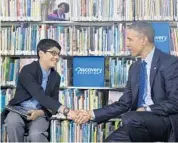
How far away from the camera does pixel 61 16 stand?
13.6ft

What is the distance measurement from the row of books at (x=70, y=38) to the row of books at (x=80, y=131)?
0.70 metres

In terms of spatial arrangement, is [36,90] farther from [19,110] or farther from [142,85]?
[142,85]

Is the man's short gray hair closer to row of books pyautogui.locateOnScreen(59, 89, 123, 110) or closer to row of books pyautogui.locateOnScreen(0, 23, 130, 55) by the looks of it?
row of books pyautogui.locateOnScreen(0, 23, 130, 55)

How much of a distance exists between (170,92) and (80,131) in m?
1.35

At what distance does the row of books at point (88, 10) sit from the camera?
4.00m

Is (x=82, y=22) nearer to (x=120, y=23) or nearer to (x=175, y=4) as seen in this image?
(x=120, y=23)

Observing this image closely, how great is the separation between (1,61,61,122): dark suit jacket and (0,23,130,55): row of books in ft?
2.01

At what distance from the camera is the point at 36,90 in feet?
11.0

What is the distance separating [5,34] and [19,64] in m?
0.33

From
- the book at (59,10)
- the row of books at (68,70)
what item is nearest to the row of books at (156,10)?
the row of books at (68,70)

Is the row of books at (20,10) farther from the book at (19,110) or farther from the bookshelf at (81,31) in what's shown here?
the book at (19,110)

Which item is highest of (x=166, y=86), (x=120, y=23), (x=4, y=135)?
(x=120, y=23)

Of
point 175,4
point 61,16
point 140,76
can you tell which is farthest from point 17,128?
point 175,4

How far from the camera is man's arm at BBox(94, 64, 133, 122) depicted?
133 inches
